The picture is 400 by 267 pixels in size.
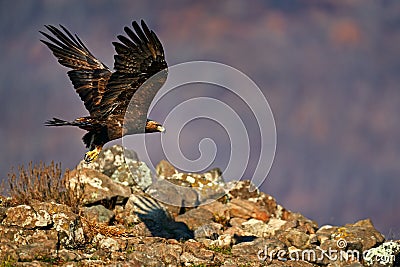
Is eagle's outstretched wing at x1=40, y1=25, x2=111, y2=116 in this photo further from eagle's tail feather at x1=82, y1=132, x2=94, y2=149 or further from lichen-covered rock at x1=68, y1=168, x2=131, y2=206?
lichen-covered rock at x1=68, y1=168, x2=131, y2=206

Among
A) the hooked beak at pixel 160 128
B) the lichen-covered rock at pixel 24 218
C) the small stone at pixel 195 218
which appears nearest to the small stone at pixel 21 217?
the lichen-covered rock at pixel 24 218

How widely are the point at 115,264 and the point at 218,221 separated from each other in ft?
23.1

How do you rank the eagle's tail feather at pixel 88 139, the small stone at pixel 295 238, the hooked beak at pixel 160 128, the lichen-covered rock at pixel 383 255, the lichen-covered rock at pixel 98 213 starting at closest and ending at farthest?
1. the eagle's tail feather at pixel 88 139
2. the hooked beak at pixel 160 128
3. the lichen-covered rock at pixel 383 255
4. the lichen-covered rock at pixel 98 213
5. the small stone at pixel 295 238

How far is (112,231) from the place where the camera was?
43.6 feet

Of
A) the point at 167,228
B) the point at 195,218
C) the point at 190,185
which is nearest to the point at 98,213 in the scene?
the point at 167,228

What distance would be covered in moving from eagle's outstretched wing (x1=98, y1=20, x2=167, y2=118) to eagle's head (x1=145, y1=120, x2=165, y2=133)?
321mm

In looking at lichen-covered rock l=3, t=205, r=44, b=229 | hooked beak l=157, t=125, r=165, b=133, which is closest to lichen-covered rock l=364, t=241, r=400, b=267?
hooked beak l=157, t=125, r=165, b=133

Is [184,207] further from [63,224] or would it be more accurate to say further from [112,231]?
[63,224]

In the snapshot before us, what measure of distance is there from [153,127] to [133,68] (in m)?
2.03

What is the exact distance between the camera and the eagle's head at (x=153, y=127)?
13273mm

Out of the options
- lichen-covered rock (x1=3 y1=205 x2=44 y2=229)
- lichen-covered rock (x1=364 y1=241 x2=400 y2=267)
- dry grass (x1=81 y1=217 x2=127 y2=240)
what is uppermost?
lichen-covered rock (x1=364 y1=241 x2=400 y2=267)

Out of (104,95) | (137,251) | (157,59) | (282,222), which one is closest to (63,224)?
(137,251)

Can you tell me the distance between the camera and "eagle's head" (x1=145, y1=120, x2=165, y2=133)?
43.5 ft

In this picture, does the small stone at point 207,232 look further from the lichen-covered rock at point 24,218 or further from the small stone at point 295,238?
the lichen-covered rock at point 24,218
